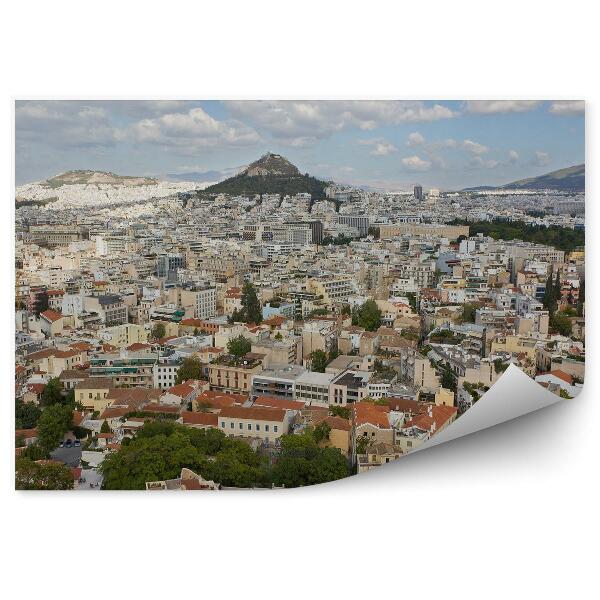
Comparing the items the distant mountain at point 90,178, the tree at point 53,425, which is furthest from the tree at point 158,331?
the distant mountain at point 90,178

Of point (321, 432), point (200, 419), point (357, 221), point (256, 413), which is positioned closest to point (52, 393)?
point (200, 419)

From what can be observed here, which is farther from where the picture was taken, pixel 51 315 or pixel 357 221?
pixel 357 221

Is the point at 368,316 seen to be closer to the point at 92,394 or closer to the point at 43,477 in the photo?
the point at 92,394

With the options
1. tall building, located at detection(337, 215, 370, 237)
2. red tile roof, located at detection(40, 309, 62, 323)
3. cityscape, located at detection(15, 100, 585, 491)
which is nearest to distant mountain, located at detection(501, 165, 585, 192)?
cityscape, located at detection(15, 100, 585, 491)

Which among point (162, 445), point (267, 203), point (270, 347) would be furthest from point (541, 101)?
point (162, 445)

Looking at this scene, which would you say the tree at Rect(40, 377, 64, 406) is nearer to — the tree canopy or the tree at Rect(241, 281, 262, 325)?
the tree at Rect(241, 281, 262, 325)

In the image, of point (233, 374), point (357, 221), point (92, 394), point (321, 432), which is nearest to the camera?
point (321, 432)
